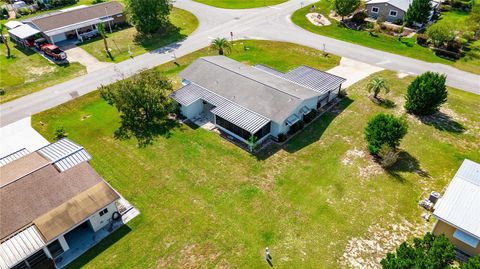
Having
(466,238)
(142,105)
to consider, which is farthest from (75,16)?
(466,238)

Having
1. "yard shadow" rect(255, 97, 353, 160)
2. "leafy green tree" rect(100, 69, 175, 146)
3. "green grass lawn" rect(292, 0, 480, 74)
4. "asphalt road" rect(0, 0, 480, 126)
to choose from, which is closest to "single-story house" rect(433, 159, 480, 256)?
"yard shadow" rect(255, 97, 353, 160)

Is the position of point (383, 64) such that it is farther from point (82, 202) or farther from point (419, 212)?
point (82, 202)

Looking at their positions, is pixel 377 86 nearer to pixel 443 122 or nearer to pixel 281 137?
pixel 443 122

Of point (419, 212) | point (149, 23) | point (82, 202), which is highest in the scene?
point (149, 23)

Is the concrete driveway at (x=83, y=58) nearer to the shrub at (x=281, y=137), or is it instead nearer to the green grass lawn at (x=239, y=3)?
the shrub at (x=281, y=137)

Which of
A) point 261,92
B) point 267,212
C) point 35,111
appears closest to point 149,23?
point 35,111

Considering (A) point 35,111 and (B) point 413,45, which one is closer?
(A) point 35,111

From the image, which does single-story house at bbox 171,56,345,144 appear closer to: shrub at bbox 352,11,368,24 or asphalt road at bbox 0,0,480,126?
asphalt road at bbox 0,0,480,126
